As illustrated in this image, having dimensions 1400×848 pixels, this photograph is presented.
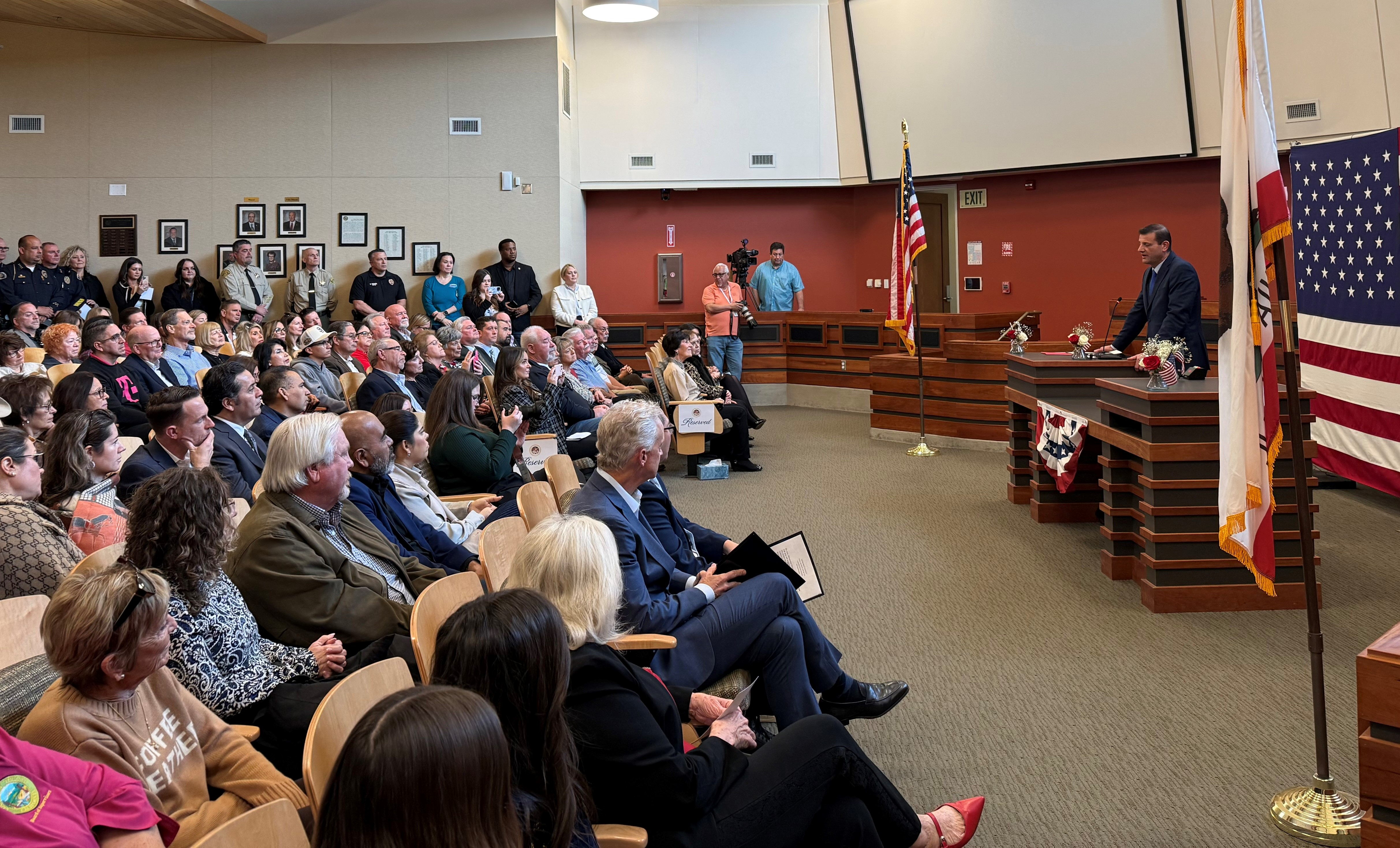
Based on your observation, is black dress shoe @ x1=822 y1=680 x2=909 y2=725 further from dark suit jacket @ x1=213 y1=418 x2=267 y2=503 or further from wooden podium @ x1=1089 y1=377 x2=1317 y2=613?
dark suit jacket @ x1=213 y1=418 x2=267 y2=503

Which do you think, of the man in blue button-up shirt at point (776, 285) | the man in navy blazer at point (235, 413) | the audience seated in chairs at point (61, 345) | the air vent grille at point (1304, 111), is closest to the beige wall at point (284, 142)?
the man in blue button-up shirt at point (776, 285)

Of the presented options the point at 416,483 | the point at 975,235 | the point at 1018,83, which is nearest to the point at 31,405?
the point at 416,483

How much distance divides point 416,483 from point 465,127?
29.0ft

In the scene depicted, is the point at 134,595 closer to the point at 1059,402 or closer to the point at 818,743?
the point at 818,743

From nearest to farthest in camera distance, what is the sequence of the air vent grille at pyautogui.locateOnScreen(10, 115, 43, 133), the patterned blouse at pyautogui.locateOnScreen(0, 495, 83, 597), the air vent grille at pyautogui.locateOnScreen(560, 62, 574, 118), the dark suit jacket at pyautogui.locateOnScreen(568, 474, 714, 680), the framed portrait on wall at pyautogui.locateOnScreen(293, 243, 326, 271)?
the patterned blouse at pyautogui.locateOnScreen(0, 495, 83, 597)
the dark suit jacket at pyautogui.locateOnScreen(568, 474, 714, 680)
the air vent grille at pyautogui.locateOnScreen(10, 115, 43, 133)
the framed portrait on wall at pyautogui.locateOnScreen(293, 243, 326, 271)
the air vent grille at pyautogui.locateOnScreen(560, 62, 574, 118)

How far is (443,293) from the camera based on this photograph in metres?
11.6

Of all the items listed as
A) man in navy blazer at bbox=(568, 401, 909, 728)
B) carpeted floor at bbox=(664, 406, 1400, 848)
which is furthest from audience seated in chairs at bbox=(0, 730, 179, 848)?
carpeted floor at bbox=(664, 406, 1400, 848)

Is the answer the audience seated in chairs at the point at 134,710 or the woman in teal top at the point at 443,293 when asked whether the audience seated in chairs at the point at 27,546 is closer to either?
the audience seated in chairs at the point at 134,710

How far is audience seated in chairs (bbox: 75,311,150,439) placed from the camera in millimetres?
5719

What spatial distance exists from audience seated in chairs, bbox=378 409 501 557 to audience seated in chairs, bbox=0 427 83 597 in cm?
121

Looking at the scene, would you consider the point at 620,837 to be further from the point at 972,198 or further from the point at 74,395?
the point at 972,198

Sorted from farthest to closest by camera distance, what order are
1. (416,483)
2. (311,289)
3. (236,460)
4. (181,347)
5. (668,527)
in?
(311,289) → (181,347) → (236,460) → (416,483) → (668,527)

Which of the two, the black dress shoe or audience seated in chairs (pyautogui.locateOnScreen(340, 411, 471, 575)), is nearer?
the black dress shoe

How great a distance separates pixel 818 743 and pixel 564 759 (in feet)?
2.33
